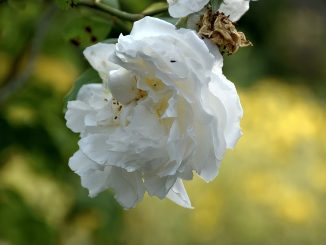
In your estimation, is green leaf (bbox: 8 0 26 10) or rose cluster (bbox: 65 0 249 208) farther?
green leaf (bbox: 8 0 26 10)

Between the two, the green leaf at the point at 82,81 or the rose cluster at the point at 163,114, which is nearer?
the rose cluster at the point at 163,114

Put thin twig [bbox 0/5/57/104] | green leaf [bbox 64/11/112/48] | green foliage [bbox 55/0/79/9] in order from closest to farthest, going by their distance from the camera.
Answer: green foliage [bbox 55/0/79/9]
green leaf [bbox 64/11/112/48]
thin twig [bbox 0/5/57/104]

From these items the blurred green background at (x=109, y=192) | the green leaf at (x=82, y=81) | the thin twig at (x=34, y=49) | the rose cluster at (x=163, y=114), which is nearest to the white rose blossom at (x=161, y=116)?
the rose cluster at (x=163, y=114)

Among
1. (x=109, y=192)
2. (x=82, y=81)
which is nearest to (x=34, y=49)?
(x=109, y=192)

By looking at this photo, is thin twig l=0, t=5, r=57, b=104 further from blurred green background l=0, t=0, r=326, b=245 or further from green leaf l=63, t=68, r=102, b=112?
green leaf l=63, t=68, r=102, b=112

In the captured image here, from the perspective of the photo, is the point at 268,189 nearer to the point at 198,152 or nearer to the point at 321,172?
the point at 321,172

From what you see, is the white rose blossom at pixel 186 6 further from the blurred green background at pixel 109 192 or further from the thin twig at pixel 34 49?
the thin twig at pixel 34 49

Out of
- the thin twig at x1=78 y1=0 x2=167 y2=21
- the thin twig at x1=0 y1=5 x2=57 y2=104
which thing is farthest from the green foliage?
the thin twig at x1=0 y1=5 x2=57 y2=104
